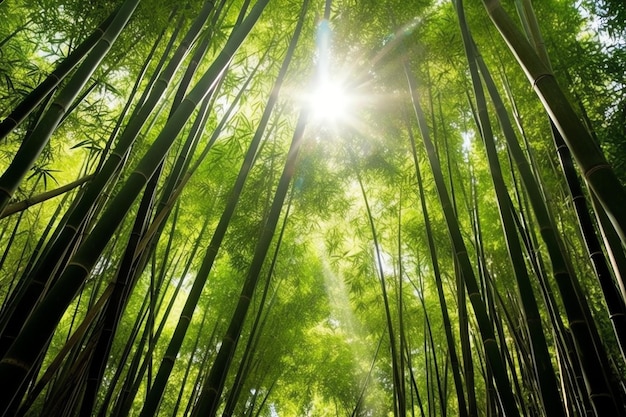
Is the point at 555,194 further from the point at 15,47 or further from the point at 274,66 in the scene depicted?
the point at 15,47

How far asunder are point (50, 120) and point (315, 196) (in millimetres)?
3114

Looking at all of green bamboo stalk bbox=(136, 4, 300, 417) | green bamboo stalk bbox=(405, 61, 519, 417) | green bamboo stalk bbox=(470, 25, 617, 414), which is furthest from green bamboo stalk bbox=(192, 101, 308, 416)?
green bamboo stalk bbox=(470, 25, 617, 414)

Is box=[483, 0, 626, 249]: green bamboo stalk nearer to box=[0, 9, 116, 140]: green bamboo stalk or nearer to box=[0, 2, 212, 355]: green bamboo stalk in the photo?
box=[0, 2, 212, 355]: green bamboo stalk

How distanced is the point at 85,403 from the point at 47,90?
117cm

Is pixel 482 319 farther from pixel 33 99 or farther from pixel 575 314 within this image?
pixel 33 99

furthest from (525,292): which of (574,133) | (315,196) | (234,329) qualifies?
(315,196)

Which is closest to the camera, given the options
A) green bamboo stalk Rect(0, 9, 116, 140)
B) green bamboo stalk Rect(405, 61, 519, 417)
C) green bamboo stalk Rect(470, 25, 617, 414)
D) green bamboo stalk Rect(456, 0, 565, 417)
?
green bamboo stalk Rect(470, 25, 617, 414)

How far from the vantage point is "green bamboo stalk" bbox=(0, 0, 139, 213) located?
3.94ft

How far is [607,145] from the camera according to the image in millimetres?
3135

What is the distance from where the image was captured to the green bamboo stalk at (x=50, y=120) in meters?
1.20

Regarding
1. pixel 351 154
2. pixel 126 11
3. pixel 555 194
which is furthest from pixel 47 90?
pixel 555 194

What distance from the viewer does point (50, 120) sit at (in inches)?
55.1

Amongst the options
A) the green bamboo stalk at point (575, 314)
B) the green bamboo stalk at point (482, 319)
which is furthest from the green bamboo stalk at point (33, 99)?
the green bamboo stalk at point (575, 314)

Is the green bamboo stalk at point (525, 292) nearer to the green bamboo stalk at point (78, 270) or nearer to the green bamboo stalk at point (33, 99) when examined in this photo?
the green bamboo stalk at point (78, 270)
